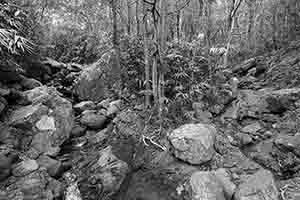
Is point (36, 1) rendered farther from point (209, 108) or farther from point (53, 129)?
point (209, 108)

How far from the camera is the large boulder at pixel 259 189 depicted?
252cm

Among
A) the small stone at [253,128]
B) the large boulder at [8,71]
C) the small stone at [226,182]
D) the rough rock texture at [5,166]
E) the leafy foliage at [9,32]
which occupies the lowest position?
the small stone at [226,182]

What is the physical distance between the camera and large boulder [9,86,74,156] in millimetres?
3928

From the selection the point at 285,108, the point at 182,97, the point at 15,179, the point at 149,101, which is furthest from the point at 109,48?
the point at 285,108

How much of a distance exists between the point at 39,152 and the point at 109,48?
12.9ft

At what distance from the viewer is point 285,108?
3.87 metres

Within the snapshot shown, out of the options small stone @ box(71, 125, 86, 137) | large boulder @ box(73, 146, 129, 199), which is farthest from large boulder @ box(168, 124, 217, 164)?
small stone @ box(71, 125, 86, 137)

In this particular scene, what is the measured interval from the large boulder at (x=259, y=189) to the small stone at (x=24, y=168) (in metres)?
3.47

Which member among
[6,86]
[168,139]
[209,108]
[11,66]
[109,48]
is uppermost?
[109,48]

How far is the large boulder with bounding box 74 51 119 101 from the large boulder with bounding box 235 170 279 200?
184 inches

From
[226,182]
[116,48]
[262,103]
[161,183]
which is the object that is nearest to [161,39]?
[116,48]

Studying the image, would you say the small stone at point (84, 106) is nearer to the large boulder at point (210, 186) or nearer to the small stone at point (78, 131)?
the small stone at point (78, 131)

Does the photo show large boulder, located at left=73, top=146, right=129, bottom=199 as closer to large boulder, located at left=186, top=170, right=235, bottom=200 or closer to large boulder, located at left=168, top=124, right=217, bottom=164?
large boulder, located at left=168, top=124, right=217, bottom=164

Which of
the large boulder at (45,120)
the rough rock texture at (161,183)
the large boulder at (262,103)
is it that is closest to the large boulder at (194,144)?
the rough rock texture at (161,183)
